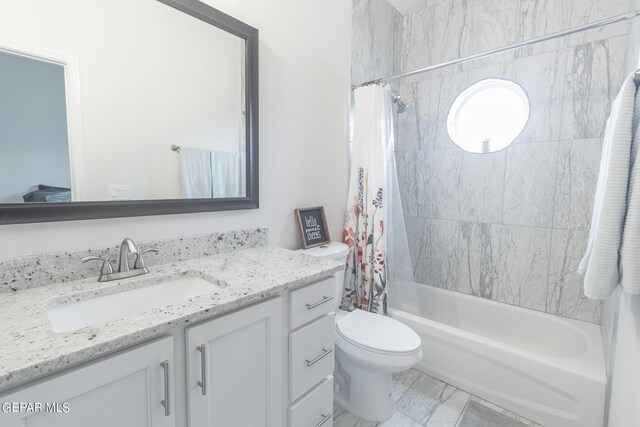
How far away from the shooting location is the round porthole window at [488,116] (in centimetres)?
215

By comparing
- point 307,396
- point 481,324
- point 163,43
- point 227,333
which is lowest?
point 481,324

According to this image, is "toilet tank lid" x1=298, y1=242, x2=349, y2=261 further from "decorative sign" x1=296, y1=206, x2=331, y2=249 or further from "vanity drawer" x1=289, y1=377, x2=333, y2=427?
"vanity drawer" x1=289, y1=377, x2=333, y2=427

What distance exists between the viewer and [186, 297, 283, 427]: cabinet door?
0.81m

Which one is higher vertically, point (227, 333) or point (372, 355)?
point (227, 333)

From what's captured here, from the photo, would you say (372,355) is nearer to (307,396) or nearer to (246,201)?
(307,396)

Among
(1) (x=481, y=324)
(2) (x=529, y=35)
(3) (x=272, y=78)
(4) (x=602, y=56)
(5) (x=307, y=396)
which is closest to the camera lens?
(5) (x=307, y=396)

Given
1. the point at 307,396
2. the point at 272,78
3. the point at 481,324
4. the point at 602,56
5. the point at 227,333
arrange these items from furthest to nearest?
the point at 481,324 < the point at 602,56 < the point at 272,78 < the point at 307,396 < the point at 227,333

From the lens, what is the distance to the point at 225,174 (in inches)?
55.7

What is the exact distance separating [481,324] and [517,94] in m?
1.72

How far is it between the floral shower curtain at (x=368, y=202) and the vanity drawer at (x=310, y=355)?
0.71 metres

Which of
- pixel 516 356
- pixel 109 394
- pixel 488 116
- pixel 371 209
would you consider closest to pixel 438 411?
pixel 516 356

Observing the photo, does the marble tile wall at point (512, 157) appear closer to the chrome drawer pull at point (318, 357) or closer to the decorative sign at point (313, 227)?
the decorative sign at point (313, 227)

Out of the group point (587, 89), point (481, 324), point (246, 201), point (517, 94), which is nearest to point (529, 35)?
point (517, 94)

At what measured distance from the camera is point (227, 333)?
87 centimetres
